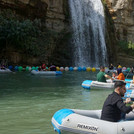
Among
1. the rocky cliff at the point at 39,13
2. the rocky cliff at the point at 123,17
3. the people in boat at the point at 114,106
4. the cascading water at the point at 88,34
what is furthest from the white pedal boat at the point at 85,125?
the rocky cliff at the point at 123,17

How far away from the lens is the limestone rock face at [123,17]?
4559 cm

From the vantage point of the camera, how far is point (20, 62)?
29.8 m

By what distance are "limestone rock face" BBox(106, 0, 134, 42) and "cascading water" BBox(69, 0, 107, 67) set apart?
696 centimetres

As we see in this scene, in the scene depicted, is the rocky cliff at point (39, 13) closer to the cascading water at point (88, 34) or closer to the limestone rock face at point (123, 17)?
the cascading water at point (88, 34)

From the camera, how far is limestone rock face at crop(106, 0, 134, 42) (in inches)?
1795

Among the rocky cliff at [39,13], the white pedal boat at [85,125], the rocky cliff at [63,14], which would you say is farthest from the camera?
the rocky cliff at [63,14]

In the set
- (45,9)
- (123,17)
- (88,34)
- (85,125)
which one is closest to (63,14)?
(45,9)

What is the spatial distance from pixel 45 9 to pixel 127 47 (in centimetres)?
1711

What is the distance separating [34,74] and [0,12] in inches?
415

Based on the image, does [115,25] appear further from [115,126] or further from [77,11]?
[115,126]

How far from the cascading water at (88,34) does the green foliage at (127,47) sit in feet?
19.7

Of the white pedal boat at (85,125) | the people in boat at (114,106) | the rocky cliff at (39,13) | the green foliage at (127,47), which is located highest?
the rocky cliff at (39,13)

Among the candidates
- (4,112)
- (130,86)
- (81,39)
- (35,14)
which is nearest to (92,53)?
(81,39)

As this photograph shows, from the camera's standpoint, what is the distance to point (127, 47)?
43.1 metres
